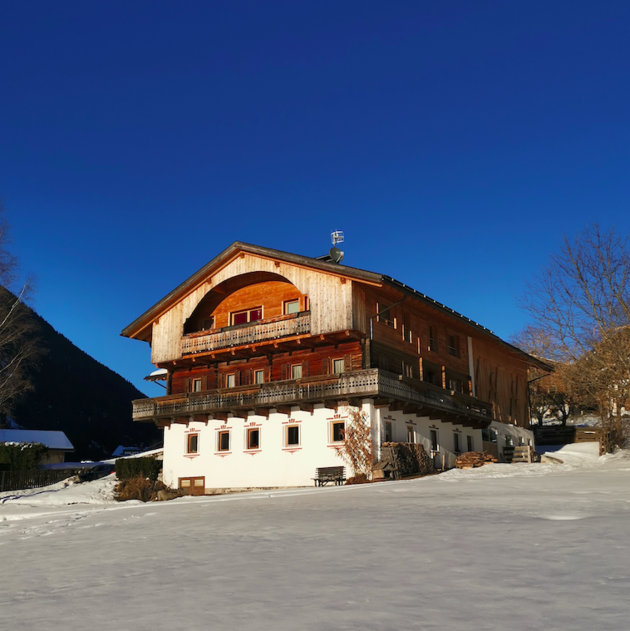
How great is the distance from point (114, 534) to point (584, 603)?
10.2 metres

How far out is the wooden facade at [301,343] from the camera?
108 feet

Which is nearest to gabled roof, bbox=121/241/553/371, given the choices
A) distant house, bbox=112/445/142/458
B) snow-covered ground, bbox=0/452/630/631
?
snow-covered ground, bbox=0/452/630/631

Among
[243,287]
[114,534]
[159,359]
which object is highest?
[243,287]

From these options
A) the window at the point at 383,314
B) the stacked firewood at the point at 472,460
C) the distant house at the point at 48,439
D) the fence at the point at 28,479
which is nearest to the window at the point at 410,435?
the stacked firewood at the point at 472,460

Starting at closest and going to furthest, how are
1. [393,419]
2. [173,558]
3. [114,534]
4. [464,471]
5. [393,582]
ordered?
[393,582] < [173,558] < [114,534] < [464,471] < [393,419]

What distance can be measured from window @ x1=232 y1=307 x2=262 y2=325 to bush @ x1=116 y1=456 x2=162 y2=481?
9.78 meters

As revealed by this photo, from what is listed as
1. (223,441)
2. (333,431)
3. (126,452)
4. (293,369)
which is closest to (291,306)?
(293,369)

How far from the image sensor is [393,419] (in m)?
33.1

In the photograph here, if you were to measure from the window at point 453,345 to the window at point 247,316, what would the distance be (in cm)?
1190

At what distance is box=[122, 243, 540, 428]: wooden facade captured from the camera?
32.9 metres

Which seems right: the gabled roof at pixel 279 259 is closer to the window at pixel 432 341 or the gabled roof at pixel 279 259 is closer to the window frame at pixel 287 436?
the window at pixel 432 341

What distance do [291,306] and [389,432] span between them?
8701 mm

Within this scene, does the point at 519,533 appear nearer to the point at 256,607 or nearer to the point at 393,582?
the point at 393,582

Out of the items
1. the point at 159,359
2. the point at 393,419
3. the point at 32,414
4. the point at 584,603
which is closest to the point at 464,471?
the point at 393,419
